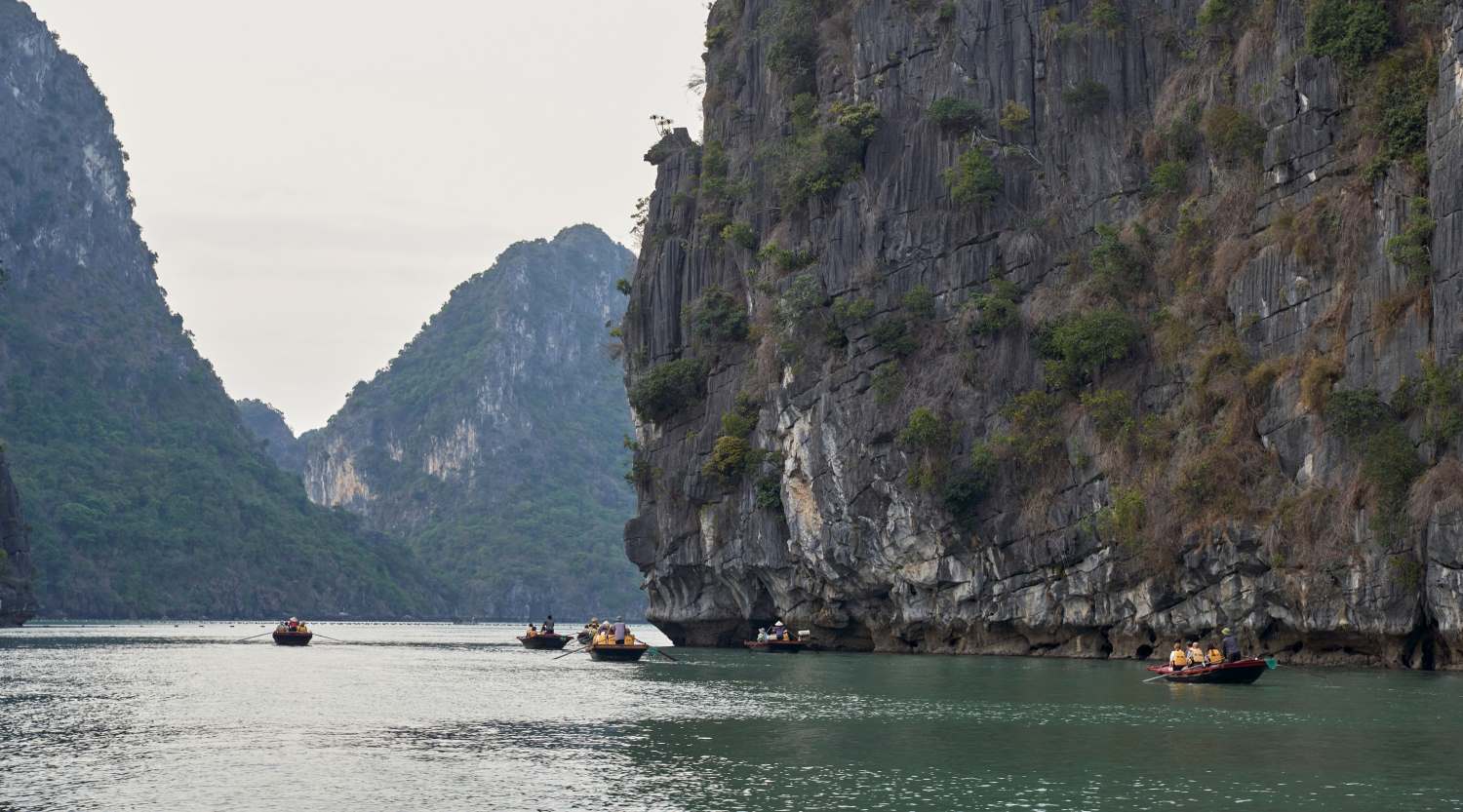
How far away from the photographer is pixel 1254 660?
41.2 metres

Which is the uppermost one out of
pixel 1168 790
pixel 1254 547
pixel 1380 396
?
pixel 1380 396

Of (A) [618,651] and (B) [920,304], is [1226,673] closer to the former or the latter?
(B) [920,304]

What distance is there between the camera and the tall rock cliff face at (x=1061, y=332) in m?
45.9

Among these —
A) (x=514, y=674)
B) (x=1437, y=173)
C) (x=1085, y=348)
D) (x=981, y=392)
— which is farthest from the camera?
(x=981, y=392)

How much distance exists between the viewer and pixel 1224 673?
41.3m

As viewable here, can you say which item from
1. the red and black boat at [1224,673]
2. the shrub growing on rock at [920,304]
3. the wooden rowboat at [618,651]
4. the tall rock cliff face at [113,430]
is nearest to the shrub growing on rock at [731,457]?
the shrub growing on rock at [920,304]

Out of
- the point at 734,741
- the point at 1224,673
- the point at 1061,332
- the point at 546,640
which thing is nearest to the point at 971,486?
the point at 1061,332

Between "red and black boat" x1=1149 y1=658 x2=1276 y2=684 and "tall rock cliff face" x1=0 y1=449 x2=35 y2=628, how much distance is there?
81.7 meters

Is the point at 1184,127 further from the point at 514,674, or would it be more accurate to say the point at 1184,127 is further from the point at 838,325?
the point at 514,674

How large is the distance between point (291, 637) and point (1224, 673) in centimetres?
4972

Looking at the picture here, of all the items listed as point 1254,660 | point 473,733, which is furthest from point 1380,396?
point 473,733

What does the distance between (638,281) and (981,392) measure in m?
23.5

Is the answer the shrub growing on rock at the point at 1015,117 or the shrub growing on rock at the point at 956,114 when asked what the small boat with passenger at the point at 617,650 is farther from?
the shrub growing on rock at the point at 1015,117

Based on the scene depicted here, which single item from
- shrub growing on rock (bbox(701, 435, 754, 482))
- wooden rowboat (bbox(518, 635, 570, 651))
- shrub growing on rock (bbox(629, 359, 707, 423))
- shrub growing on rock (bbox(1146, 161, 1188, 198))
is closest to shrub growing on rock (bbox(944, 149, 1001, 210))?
shrub growing on rock (bbox(1146, 161, 1188, 198))
